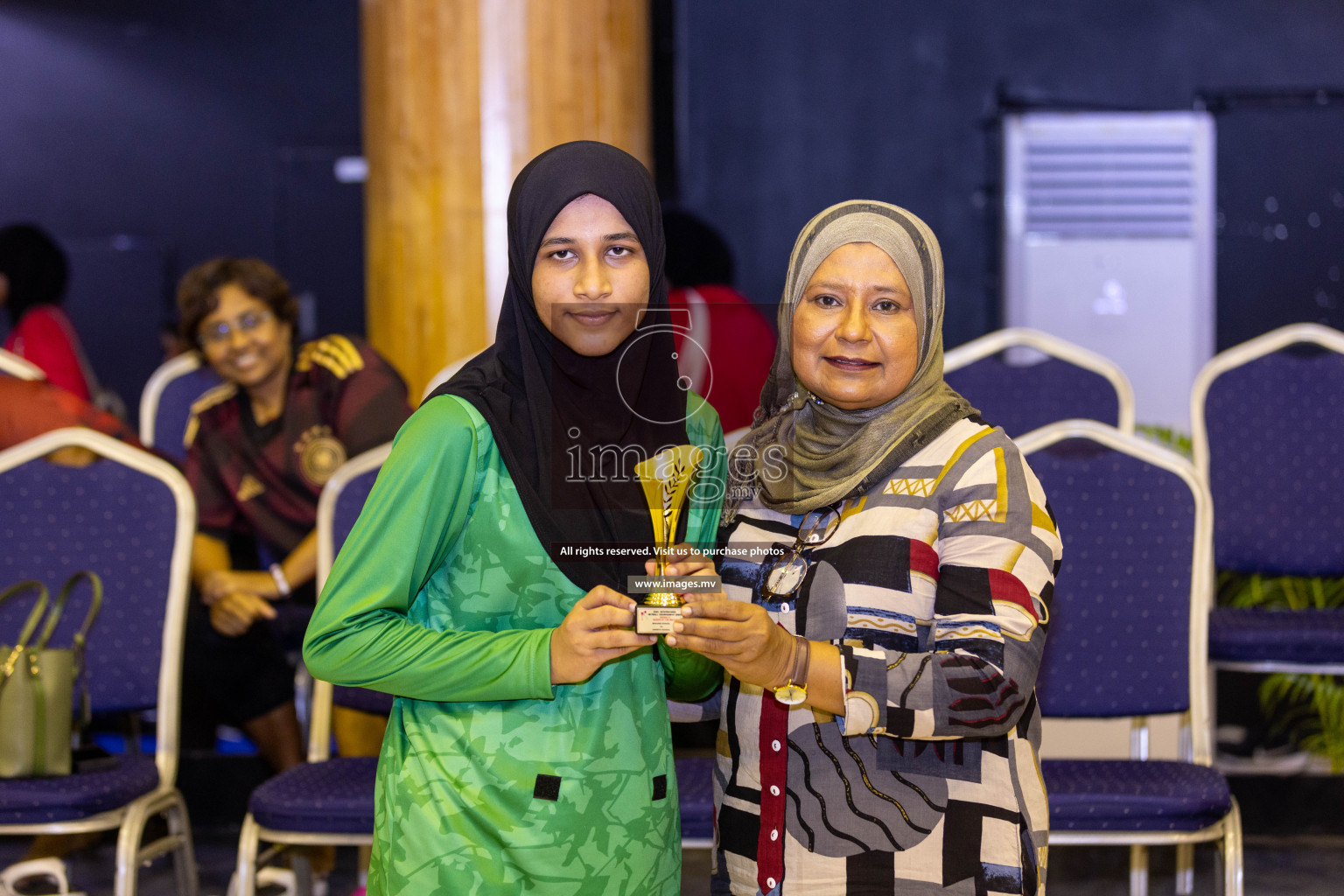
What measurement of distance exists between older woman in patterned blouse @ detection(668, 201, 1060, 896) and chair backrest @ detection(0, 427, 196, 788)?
57.3 inches

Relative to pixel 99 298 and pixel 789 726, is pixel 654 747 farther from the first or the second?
pixel 99 298

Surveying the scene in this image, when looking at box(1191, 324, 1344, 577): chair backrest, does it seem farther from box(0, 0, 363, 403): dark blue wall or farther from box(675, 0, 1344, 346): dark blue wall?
box(0, 0, 363, 403): dark blue wall

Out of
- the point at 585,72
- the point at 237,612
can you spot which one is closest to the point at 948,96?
the point at 585,72

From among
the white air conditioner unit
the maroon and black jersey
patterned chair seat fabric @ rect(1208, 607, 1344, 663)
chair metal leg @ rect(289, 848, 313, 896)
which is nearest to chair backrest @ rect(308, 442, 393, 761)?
chair metal leg @ rect(289, 848, 313, 896)

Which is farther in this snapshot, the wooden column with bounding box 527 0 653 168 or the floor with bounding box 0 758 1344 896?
the wooden column with bounding box 527 0 653 168

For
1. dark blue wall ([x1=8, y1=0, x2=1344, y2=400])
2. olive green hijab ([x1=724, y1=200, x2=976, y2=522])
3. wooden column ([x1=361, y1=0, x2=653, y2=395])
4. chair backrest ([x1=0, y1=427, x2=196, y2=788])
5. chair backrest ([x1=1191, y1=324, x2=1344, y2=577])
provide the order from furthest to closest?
dark blue wall ([x1=8, y1=0, x2=1344, y2=400])
wooden column ([x1=361, y1=0, x2=653, y2=395])
chair backrest ([x1=1191, y1=324, x2=1344, y2=577])
chair backrest ([x1=0, y1=427, x2=196, y2=788])
olive green hijab ([x1=724, y1=200, x2=976, y2=522])

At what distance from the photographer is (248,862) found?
2074mm

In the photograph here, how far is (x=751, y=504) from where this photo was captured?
1.40 metres

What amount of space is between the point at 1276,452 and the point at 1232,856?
1.31 metres

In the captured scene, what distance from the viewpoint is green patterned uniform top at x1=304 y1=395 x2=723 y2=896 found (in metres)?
1.20

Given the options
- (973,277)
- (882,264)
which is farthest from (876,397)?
(973,277)

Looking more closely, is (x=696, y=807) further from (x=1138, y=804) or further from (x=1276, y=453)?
(x=1276, y=453)

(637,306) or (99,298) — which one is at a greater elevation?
(99,298)

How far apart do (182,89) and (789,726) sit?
6.82m
